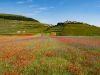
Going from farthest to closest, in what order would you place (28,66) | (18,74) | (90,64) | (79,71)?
(90,64)
(28,66)
(79,71)
(18,74)

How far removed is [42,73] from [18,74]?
1181 mm

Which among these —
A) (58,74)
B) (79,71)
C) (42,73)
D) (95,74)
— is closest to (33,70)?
(42,73)

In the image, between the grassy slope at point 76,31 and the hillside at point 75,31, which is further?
the grassy slope at point 76,31

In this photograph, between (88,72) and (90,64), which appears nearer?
(88,72)

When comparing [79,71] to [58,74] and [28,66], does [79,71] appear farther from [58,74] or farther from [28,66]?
[28,66]

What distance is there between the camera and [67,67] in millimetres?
10766

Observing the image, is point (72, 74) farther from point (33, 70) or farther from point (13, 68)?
point (13, 68)

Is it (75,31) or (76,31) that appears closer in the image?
(75,31)

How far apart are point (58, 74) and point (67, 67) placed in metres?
1.59

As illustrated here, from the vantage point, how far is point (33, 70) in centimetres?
998

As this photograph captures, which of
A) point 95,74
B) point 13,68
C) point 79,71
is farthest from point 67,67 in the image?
point 13,68

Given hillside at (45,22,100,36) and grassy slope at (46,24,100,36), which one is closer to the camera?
hillside at (45,22,100,36)

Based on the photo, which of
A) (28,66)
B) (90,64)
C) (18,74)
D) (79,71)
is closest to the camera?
(18,74)

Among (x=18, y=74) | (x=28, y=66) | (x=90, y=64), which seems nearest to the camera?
(x=18, y=74)
